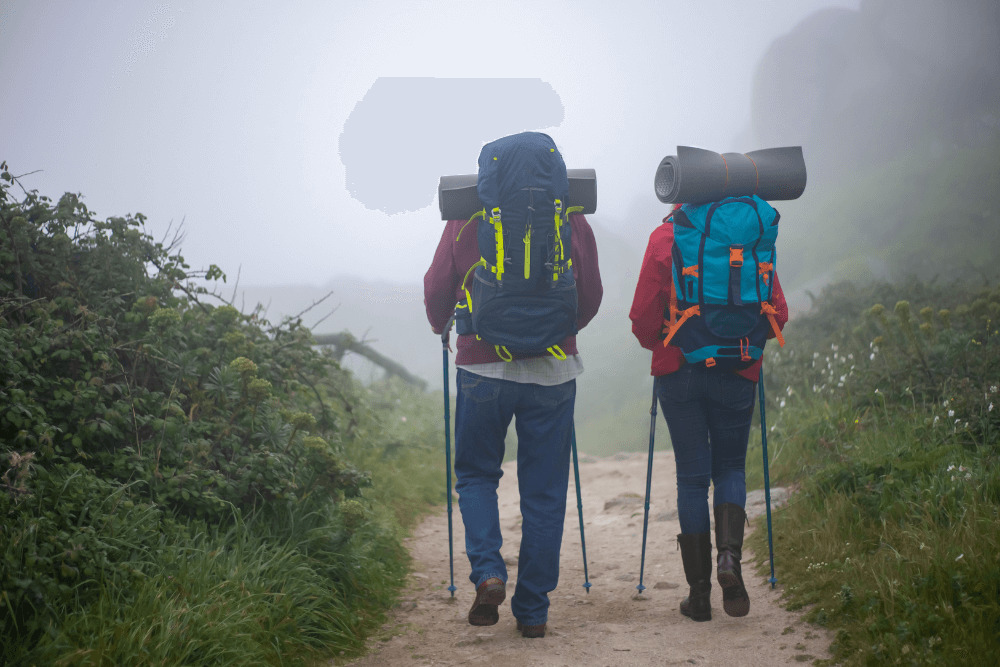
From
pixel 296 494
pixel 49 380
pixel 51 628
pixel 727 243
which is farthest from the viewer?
pixel 296 494

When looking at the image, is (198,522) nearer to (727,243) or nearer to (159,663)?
(159,663)

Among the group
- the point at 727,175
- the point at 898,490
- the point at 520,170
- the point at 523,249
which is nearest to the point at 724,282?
the point at 727,175

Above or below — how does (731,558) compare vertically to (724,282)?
below

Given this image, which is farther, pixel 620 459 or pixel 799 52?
pixel 799 52

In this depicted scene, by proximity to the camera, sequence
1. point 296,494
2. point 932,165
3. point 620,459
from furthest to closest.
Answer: point 932,165 < point 620,459 < point 296,494

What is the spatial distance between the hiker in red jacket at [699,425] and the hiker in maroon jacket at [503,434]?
1.26 feet

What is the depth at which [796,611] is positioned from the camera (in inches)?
144

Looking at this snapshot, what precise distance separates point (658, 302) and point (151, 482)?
2.71m

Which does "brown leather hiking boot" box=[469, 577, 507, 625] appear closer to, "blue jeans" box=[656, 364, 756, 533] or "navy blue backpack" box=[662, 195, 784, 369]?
"blue jeans" box=[656, 364, 756, 533]

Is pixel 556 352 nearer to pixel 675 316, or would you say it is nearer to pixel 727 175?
pixel 675 316

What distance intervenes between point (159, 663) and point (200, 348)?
6.89 feet

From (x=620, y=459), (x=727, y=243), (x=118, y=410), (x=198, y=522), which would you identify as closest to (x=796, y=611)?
(x=727, y=243)

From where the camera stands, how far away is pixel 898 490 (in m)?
3.96

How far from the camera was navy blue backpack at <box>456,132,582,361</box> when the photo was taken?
3.46m
